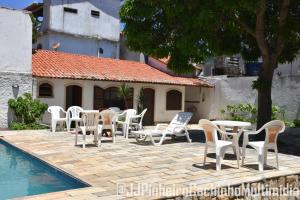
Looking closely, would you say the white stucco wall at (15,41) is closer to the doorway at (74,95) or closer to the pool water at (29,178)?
the doorway at (74,95)

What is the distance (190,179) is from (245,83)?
56.2 feet

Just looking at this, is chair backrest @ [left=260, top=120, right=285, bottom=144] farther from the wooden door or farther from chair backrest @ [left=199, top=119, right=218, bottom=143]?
the wooden door

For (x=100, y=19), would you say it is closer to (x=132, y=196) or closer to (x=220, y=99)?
(x=220, y=99)

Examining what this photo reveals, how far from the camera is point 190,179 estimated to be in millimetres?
6605

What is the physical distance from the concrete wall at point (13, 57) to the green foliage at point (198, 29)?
6.11m

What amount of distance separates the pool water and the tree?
5.95m

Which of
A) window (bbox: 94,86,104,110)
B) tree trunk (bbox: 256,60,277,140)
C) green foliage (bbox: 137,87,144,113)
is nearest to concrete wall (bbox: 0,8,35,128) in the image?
window (bbox: 94,86,104,110)

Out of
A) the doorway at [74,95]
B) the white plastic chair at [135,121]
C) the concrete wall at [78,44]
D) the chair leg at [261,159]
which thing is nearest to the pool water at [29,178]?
the chair leg at [261,159]

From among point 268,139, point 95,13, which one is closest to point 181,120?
point 268,139

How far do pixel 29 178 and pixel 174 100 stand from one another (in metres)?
16.5

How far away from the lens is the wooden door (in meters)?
22.0

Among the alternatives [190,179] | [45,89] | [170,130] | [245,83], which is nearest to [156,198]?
[190,179]

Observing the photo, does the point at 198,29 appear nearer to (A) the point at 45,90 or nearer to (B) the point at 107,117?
(B) the point at 107,117

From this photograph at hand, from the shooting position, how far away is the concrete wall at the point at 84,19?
2712cm
